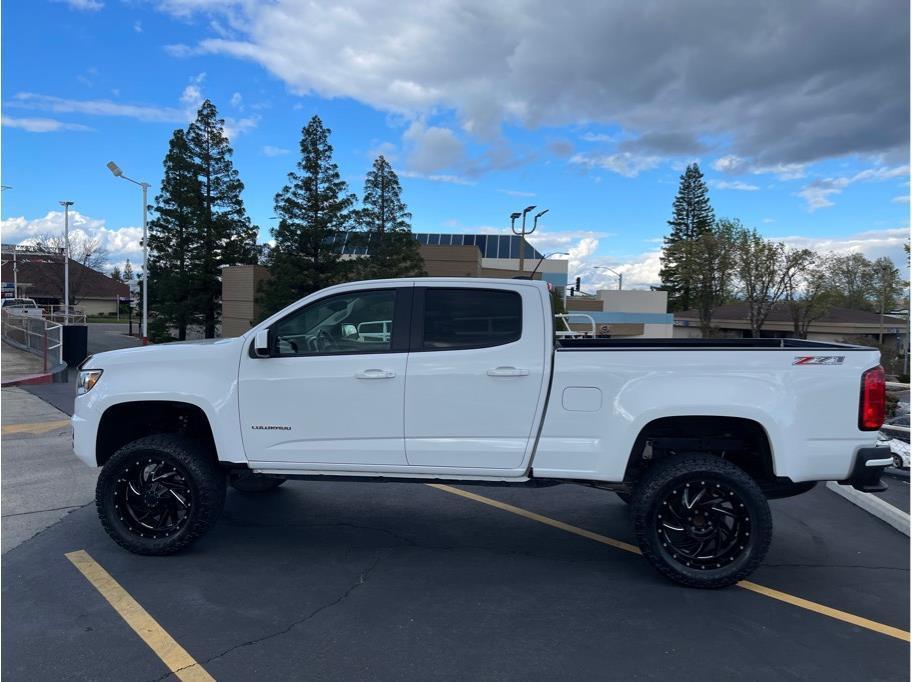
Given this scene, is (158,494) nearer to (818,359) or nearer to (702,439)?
(702,439)

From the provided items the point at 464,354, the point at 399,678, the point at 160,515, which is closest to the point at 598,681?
the point at 399,678

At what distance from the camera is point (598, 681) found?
3393 mm

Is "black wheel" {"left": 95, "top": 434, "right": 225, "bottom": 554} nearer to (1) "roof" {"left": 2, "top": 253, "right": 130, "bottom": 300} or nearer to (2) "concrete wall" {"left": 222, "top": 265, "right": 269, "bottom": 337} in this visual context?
(2) "concrete wall" {"left": 222, "top": 265, "right": 269, "bottom": 337}

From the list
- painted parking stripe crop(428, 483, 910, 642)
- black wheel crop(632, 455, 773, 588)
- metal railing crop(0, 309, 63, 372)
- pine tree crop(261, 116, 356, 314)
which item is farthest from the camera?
pine tree crop(261, 116, 356, 314)

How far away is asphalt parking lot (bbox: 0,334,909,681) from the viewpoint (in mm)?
3545

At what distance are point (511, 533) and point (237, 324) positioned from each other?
36365mm

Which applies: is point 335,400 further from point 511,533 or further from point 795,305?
point 795,305

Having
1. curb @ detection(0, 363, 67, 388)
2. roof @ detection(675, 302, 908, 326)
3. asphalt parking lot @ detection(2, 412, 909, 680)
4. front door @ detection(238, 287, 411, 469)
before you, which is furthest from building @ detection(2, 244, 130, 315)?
front door @ detection(238, 287, 411, 469)

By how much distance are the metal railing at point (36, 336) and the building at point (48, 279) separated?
186 feet

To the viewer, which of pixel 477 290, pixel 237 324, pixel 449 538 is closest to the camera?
pixel 477 290

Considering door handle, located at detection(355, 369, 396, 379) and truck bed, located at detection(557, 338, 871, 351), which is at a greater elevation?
truck bed, located at detection(557, 338, 871, 351)

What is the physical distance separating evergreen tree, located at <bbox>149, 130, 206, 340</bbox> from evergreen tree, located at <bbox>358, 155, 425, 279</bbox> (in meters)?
9.49

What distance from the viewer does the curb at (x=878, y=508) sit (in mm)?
5811

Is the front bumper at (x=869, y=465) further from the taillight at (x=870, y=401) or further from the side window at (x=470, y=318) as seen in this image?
the side window at (x=470, y=318)
